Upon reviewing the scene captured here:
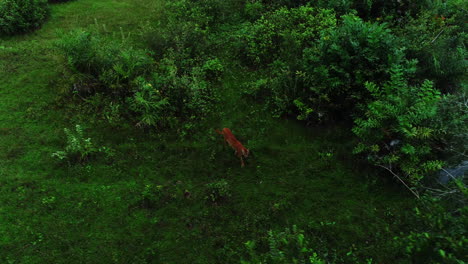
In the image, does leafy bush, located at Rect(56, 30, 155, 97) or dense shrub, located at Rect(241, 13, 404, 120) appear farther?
leafy bush, located at Rect(56, 30, 155, 97)

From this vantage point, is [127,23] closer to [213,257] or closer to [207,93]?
[207,93]

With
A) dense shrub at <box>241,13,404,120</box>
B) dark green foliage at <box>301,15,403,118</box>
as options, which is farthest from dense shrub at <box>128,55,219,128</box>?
dark green foliage at <box>301,15,403,118</box>

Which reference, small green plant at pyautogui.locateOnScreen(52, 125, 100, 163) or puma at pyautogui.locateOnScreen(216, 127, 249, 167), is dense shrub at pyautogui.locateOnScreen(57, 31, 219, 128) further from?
puma at pyautogui.locateOnScreen(216, 127, 249, 167)

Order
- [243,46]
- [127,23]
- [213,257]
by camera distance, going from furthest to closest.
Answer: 1. [127,23]
2. [243,46]
3. [213,257]

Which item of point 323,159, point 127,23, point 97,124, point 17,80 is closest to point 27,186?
point 97,124

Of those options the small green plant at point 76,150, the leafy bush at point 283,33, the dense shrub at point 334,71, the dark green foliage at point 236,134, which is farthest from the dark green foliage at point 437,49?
the small green plant at point 76,150

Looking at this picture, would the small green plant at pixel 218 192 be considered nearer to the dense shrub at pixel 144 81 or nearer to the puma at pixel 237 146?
the puma at pixel 237 146
